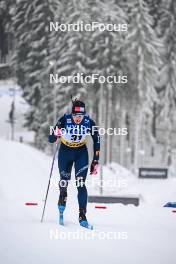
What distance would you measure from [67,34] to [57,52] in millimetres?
1358

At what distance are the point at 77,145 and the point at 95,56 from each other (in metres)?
23.6

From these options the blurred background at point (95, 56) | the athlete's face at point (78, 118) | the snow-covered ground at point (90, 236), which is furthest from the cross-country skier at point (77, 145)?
the blurred background at point (95, 56)

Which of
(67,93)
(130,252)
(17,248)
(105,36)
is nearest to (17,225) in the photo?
(17,248)

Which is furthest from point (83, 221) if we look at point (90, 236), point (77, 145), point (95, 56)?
point (95, 56)

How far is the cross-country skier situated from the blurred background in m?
17.5

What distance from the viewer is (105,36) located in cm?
3120

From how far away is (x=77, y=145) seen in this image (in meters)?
7.65

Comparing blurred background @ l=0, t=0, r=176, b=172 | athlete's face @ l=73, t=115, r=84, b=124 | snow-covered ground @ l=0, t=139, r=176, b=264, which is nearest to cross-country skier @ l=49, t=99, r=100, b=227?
athlete's face @ l=73, t=115, r=84, b=124

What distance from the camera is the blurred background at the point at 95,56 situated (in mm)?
29016

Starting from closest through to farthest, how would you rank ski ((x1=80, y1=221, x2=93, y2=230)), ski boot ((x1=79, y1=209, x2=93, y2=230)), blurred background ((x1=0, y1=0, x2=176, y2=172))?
ski ((x1=80, y1=221, x2=93, y2=230)), ski boot ((x1=79, y1=209, x2=93, y2=230)), blurred background ((x1=0, y1=0, x2=176, y2=172))

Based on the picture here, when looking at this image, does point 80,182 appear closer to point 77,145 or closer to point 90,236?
point 77,145

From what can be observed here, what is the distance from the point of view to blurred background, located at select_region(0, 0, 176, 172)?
29016mm

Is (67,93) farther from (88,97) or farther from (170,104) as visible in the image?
(170,104)

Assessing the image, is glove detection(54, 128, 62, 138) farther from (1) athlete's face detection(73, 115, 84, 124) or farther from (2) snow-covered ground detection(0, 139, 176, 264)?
(2) snow-covered ground detection(0, 139, 176, 264)
